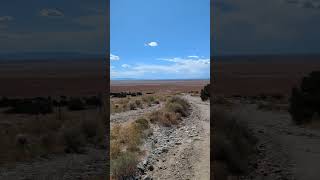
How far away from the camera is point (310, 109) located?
14.7 m

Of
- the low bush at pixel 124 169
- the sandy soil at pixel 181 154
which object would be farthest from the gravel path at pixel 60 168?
the sandy soil at pixel 181 154

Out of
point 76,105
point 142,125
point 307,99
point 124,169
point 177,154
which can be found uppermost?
point 307,99

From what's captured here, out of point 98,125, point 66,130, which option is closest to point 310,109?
point 98,125

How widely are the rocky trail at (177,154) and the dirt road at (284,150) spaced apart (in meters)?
1.28

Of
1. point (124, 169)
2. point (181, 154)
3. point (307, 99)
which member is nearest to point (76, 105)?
point (181, 154)

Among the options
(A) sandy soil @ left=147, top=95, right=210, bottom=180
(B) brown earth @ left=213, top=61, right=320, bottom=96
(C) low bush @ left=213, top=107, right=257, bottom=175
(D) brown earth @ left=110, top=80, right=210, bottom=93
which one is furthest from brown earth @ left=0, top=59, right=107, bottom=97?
(D) brown earth @ left=110, top=80, right=210, bottom=93

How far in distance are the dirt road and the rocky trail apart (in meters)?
1.28

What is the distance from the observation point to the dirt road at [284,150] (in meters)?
8.92

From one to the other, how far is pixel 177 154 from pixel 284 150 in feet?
8.48

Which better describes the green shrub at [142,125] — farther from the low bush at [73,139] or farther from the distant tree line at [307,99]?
the distant tree line at [307,99]

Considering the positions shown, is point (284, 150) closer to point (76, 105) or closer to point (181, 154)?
point (181, 154)

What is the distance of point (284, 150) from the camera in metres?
10.9

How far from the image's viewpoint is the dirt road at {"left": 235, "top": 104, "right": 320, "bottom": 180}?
8922 millimetres

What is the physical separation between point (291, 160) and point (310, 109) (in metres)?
5.41
